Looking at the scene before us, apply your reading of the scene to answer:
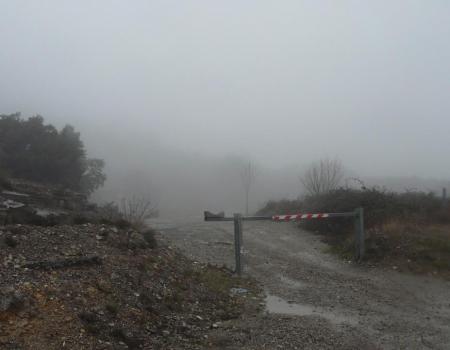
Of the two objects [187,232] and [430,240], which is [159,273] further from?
[187,232]

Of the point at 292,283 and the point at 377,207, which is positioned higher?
the point at 377,207

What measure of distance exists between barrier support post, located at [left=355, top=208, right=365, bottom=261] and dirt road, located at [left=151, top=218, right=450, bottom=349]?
456mm

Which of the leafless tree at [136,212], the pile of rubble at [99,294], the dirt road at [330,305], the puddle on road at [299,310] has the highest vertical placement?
the leafless tree at [136,212]

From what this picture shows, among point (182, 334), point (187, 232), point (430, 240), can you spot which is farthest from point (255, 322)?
point (187, 232)

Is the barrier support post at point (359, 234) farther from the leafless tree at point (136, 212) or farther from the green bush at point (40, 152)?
the green bush at point (40, 152)

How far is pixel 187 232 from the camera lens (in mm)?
17875

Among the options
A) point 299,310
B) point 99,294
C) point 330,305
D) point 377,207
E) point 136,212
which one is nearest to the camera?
point 99,294

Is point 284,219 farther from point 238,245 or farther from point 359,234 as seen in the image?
point 359,234

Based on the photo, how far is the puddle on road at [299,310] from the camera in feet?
23.7

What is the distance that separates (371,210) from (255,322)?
9.99 metres

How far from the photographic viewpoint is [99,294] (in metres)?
6.54

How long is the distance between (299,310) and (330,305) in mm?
664

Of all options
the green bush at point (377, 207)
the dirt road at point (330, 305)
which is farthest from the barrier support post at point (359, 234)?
the green bush at point (377, 207)

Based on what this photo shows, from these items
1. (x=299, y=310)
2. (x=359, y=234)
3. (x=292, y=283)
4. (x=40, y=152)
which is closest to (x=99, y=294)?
(x=299, y=310)
